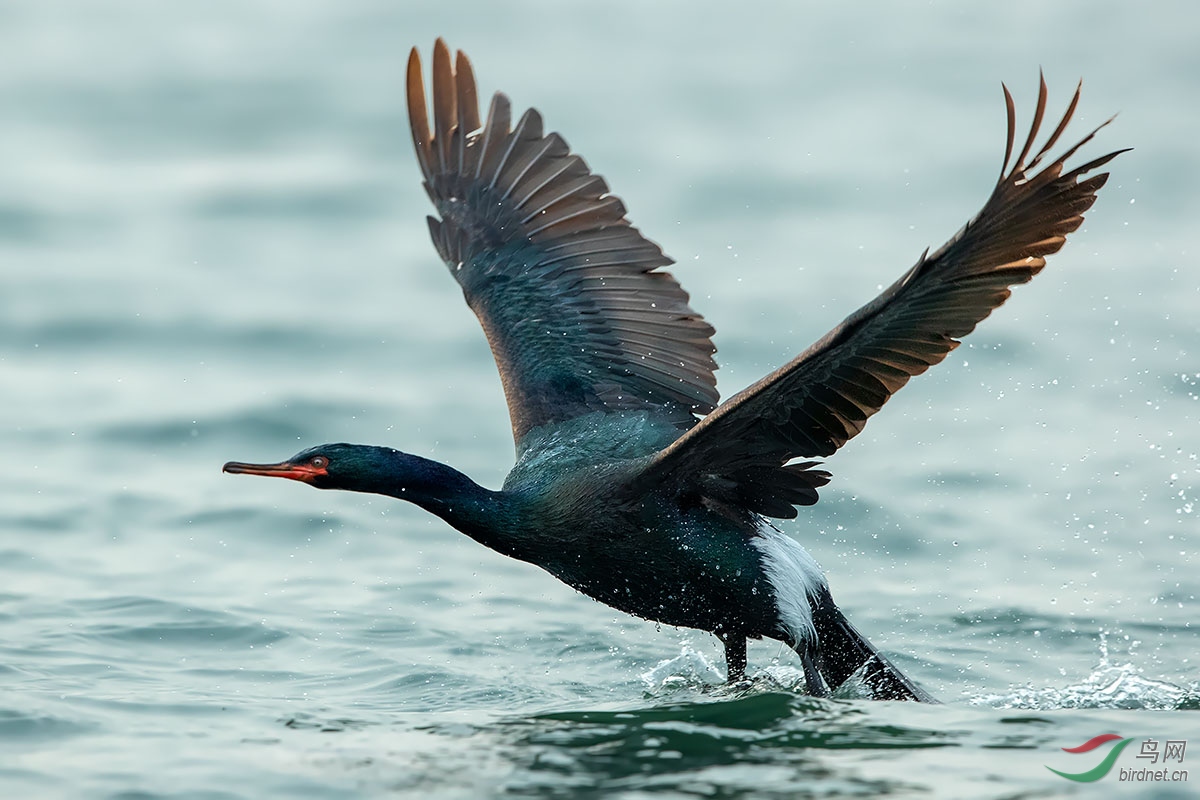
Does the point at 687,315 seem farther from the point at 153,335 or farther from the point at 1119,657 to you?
the point at 153,335

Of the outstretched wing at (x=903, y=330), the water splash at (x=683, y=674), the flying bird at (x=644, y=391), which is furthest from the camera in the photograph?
the water splash at (x=683, y=674)

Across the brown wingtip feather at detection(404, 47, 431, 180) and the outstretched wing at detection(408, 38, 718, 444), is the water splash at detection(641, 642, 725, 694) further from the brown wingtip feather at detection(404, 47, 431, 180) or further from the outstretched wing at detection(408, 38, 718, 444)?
the brown wingtip feather at detection(404, 47, 431, 180)

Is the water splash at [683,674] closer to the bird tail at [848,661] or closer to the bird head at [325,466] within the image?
the bird tail at [848,661]

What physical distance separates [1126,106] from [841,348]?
7303 mm

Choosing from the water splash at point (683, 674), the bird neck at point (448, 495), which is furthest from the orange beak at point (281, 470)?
the water splash at point (683, 674)

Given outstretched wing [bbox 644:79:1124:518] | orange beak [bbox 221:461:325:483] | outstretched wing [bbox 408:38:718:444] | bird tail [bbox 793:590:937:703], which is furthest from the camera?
outstretched wing [bbox 408:38:718:444]

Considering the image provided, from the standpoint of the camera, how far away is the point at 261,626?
8297mm

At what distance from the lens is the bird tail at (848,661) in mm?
7211

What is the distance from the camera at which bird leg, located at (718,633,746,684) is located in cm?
748

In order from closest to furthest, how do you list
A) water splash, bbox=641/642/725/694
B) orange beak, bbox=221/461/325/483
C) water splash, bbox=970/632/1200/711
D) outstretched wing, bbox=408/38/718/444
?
orange beak, bbox=221/461/325/483 → water splash, bbox=970/632/1200/711 → water splash, bbox=641/642/725/694 → outstretched wing, bbox=408/38/718/444
